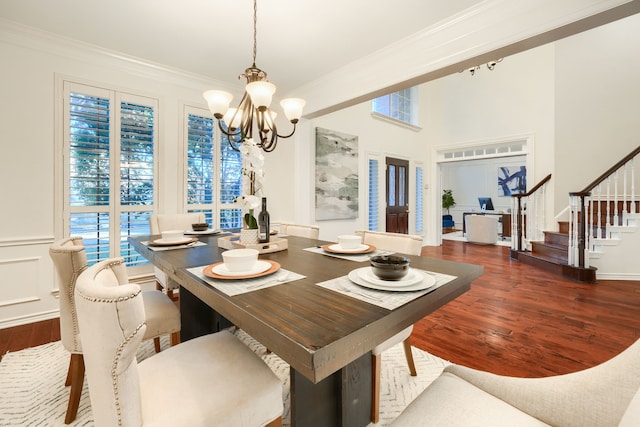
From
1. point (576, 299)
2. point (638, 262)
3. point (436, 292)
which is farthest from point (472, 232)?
point (436, 292)

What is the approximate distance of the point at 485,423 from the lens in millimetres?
734

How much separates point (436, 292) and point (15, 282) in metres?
3.47

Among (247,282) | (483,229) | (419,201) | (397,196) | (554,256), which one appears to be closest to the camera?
(247,282)

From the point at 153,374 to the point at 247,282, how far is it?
1.41ft

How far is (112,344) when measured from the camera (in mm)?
654

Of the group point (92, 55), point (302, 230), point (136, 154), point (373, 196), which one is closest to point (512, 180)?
point (373, 196)

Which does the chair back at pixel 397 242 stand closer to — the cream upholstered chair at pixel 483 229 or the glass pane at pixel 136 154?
the glass pane at pixel 136 154

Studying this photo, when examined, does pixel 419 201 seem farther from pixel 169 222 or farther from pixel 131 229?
pixel 131 229

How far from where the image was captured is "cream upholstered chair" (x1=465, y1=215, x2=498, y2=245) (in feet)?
21.7

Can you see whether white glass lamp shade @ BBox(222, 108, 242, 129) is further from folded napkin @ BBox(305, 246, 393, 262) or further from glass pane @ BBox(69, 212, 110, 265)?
glass pane @ BBox(69, 212, 110, 265)

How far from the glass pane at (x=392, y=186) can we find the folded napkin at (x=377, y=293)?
15.7 feet

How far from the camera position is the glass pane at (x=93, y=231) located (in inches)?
107

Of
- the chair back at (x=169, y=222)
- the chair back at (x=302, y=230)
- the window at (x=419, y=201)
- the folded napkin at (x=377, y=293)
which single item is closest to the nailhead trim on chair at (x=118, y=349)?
the folded napkin at (x=377, y=293)

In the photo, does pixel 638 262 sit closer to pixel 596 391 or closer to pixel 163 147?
pixel 596 391
